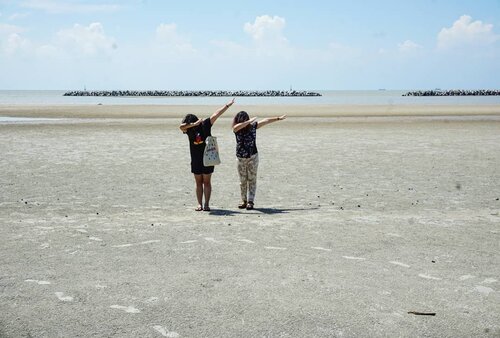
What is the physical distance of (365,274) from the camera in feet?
23.4

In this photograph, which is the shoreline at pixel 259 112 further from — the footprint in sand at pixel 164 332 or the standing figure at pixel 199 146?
the footprint in sand at pixel 164 332

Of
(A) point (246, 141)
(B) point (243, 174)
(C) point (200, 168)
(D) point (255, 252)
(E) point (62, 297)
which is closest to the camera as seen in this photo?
(E) point (62, 297)

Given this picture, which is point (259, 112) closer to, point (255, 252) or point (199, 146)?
point (199, 146)

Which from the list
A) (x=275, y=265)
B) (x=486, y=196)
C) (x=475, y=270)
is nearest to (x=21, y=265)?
(x=275, y=265)

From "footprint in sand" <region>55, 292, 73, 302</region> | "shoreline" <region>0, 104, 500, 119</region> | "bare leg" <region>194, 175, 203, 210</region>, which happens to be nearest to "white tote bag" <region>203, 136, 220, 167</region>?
"bare leg" <region>194, 175, 203, 210</region>

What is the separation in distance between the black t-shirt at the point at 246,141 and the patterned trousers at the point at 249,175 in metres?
0.10

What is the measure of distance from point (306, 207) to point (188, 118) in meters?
3.04

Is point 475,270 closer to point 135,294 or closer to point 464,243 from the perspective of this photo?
point 464,243

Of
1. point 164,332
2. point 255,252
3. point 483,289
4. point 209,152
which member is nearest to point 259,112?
point 209,152

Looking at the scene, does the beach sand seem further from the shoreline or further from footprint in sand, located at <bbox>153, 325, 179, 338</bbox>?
the shoreline

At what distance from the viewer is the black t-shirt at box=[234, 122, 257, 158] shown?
37.7 feet

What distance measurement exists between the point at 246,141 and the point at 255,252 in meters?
3.86

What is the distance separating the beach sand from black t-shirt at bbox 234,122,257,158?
116 cm

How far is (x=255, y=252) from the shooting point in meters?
8.11
